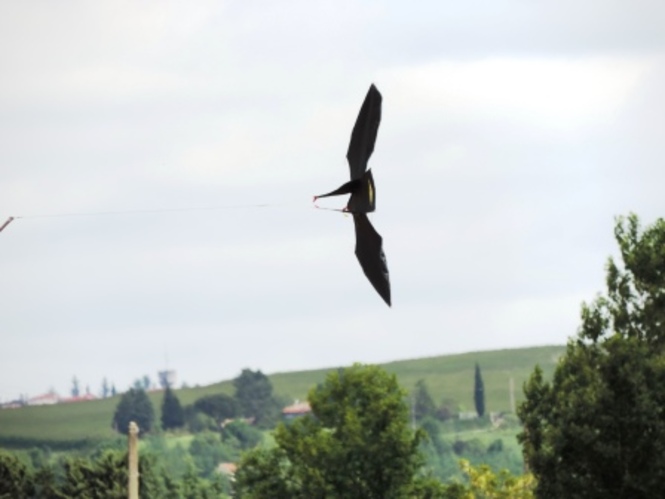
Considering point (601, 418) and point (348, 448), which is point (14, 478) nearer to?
point (348, 448)

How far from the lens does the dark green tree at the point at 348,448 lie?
104 metres

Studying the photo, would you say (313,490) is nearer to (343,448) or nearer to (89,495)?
(343,448)

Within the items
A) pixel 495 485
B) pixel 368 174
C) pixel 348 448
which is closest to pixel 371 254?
pixel 368 174

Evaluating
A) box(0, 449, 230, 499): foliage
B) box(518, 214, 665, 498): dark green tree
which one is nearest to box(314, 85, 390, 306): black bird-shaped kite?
box(518, 214, 665, 498): dark green tree

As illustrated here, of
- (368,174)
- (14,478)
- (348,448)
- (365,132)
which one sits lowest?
(348,448)

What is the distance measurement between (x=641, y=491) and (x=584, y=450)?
7.56 ft

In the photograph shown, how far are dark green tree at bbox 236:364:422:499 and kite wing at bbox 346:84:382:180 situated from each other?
242 ft

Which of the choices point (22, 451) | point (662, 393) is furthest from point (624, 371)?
point (22, 451)

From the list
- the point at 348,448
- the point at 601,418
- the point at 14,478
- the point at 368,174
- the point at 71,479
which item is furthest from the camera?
the point at 71,479

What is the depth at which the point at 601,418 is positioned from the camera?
7919 centimetres

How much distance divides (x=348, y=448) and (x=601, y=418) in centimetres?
2699

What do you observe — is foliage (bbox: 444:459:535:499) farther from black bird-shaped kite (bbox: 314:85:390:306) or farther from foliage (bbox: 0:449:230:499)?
black bird-shaped kite (bbox: 314:85:390:306)

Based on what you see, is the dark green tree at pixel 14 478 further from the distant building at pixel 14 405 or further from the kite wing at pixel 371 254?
the kite wing at pixel 371 254

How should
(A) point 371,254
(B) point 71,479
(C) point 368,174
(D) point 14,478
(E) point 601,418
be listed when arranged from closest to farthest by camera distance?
1. (C) point 368,174
2. (A) point 371,254
3. (E) point 601,418
4. (D) point 14,478
5. (B) point 71,479
